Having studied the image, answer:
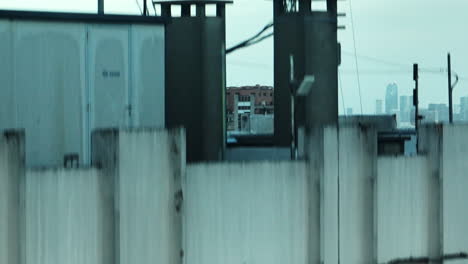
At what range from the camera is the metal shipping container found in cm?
1248

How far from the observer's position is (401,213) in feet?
38.6

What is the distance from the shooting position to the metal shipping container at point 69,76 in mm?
12477

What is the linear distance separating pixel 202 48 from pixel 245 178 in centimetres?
700

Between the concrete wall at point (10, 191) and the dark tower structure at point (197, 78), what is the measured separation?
7.84 metres

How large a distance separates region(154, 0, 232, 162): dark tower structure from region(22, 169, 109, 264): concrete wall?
7.27 metres

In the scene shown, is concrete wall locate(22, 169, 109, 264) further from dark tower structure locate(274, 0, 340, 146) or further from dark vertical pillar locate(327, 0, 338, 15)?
dark vertical pillar locate(327, 0, 338, 15)

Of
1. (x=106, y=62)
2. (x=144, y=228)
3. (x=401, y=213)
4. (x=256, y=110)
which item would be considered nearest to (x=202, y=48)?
(x=106, y=62)

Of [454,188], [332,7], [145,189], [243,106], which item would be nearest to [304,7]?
[332,7]

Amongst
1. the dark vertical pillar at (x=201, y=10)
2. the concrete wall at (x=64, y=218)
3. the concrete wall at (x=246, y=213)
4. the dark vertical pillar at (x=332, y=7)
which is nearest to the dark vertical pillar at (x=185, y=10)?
the dark vertical pillar at (x=201, y=10)

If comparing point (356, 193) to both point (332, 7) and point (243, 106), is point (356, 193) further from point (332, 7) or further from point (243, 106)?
point (243, 106)

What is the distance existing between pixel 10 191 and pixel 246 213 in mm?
2931

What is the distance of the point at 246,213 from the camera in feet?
34.5

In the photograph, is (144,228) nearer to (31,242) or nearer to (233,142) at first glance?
(31,242)

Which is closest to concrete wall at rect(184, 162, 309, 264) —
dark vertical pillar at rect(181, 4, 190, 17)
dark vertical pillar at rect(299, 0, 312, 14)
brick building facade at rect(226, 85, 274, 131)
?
dark vertical pillar at rect(181, 4, 190, 17)
